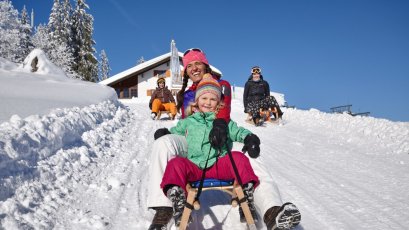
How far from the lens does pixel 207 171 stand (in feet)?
8.16

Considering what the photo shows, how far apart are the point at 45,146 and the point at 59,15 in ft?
122

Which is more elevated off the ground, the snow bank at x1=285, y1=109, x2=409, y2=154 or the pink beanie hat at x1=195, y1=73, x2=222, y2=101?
the pink beanie hat at x1=195, y1=73, x2=222, y2=101

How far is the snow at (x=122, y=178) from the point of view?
251 centimetres

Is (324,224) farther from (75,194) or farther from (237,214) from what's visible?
(75,194)

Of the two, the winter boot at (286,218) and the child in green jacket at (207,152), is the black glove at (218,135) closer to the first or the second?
the child in green jacket at (207,152)

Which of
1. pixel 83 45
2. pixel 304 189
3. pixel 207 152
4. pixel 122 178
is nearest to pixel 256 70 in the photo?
pixel 304 189

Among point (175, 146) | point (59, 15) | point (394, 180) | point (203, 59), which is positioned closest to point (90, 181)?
point (175, 146)

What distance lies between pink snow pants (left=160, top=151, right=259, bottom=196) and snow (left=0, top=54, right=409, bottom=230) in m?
0.40

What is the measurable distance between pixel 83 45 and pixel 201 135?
36.8 meters

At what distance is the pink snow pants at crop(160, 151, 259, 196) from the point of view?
221 centimetres

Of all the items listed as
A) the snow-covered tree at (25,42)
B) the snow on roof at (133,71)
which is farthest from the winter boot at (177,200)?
the snow-covered tree at (25,42)

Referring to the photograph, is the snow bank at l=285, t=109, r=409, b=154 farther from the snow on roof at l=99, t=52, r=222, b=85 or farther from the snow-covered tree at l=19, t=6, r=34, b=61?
the snow-covered tree at l=19, t=6, r=34, b=61

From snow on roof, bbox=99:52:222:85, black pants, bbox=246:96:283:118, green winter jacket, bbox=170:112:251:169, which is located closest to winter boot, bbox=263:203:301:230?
green winter jacket, bbox=170:112:251:169

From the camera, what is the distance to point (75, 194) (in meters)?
2.97
